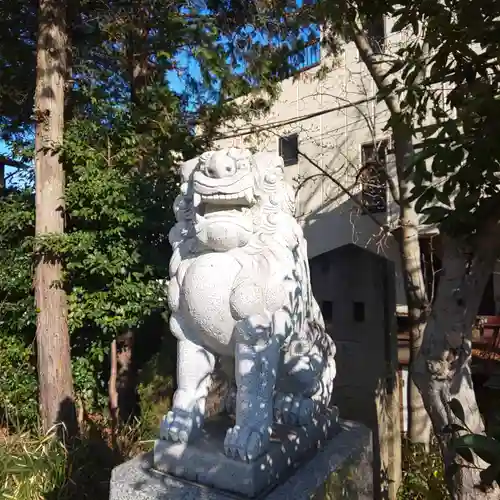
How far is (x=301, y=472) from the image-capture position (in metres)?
2.04

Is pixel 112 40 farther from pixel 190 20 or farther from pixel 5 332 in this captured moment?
pixel 5 332

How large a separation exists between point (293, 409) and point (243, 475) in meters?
0.52

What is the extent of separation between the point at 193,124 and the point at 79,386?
2.85 metres

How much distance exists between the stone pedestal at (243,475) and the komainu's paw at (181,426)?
0.16 feet

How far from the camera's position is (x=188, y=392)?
2.04 m

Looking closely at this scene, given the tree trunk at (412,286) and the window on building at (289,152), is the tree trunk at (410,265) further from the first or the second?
the window on building at (289,152)

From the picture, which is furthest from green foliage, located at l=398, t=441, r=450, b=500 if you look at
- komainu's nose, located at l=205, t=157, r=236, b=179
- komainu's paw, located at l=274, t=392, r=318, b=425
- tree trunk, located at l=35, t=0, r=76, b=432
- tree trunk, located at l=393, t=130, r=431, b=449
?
tree trunk, located at l=35, t=0, r=76, b=432

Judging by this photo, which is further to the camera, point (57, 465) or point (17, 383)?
point (17, 383)

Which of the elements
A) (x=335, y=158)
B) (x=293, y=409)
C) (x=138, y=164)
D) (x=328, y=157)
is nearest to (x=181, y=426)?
(x=293, y=409)

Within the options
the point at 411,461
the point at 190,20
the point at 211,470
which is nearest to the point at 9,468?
the point at 211,470

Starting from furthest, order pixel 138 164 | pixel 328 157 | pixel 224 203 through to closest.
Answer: pixel 328 157
pixel 138 164
pixel 224 203

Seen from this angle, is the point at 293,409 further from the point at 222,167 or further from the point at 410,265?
the point at 410,265

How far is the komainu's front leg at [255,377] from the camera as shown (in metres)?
1.87

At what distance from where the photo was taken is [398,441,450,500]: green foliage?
312 cm
